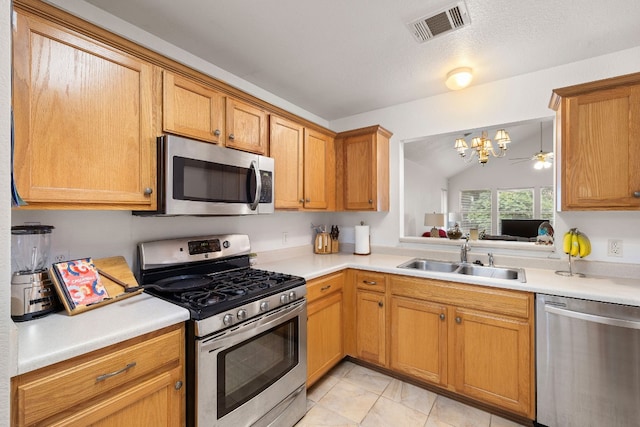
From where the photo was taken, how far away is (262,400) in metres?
1.61

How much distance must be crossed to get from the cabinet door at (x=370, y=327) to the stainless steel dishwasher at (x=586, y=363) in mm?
1020

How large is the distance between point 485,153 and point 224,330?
2.88 m

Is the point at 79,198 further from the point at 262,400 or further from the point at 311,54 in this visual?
the point at 311,54

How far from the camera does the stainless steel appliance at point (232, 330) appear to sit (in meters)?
1.33

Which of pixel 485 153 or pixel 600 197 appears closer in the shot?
pixel 600 197

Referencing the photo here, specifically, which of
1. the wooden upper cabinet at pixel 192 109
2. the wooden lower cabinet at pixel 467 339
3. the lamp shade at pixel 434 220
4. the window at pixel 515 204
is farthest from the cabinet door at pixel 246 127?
the window at pixel 515 204

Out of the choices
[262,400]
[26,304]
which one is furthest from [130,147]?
[262,400]

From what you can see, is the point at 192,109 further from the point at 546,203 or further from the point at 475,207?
the point at 475,207

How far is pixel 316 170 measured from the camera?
2.74 m

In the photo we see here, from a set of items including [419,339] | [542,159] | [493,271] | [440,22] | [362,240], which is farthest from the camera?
[362,240]

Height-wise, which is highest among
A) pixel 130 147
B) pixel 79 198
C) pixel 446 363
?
pixel 130 147

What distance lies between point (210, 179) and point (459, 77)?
2.04m

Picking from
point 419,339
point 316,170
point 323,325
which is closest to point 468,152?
point 316,170

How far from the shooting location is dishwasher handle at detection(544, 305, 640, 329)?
4.96 feet
